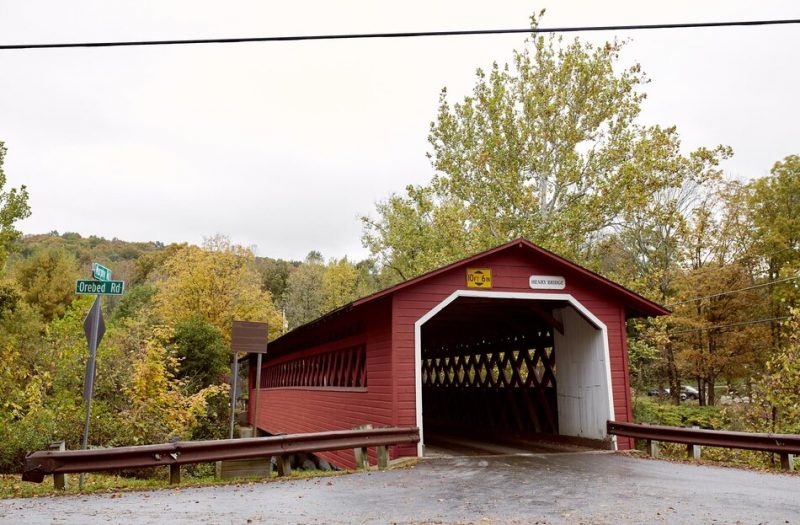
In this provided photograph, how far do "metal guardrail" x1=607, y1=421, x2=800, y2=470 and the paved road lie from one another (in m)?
0.38

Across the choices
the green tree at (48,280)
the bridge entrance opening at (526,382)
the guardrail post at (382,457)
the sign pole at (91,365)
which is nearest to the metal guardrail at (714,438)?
the bridge entrance opening at (526,382)

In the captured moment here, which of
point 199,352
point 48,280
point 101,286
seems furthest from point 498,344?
point 48,280

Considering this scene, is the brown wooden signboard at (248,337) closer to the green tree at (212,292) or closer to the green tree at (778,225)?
the green tree at (778,225)

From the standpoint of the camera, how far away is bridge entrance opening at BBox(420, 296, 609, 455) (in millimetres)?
11117

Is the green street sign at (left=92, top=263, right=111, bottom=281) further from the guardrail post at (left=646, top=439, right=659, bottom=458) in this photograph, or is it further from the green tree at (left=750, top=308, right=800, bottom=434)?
the green tree at (left=750, top=308, right=800, bottom=434)

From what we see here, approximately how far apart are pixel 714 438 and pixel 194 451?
23.2 ft

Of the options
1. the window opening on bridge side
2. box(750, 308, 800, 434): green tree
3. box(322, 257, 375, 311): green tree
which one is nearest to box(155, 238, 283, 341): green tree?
box(322, 257, 375, 311): green tree

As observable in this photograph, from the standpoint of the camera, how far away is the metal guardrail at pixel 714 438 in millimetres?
8070

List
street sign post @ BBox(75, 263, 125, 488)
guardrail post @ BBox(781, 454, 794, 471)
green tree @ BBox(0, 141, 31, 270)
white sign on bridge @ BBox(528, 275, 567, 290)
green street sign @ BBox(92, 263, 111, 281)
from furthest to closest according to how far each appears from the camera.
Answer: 1. green tree @ BBox(0, 141, 31, 270)
2. white sign on bridge @ BBox(528, 275, 567, 290)
3. guardrail post @ BBox(781, 454, 794, 471)
4. green street sign @ BBox(92, 263, 111, 281)
5. street sign post @ BBox(75, 263, 125, 488)

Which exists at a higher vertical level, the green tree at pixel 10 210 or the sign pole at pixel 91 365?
the green tree at pixel 10 210

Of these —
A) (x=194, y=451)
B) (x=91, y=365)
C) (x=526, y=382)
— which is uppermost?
(x=91, y=365)

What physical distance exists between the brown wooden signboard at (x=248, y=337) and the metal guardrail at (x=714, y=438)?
20.1 ft

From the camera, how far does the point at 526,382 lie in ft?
43.7

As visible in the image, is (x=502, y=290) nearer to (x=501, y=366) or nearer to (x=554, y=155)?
(x=501, y=366)
